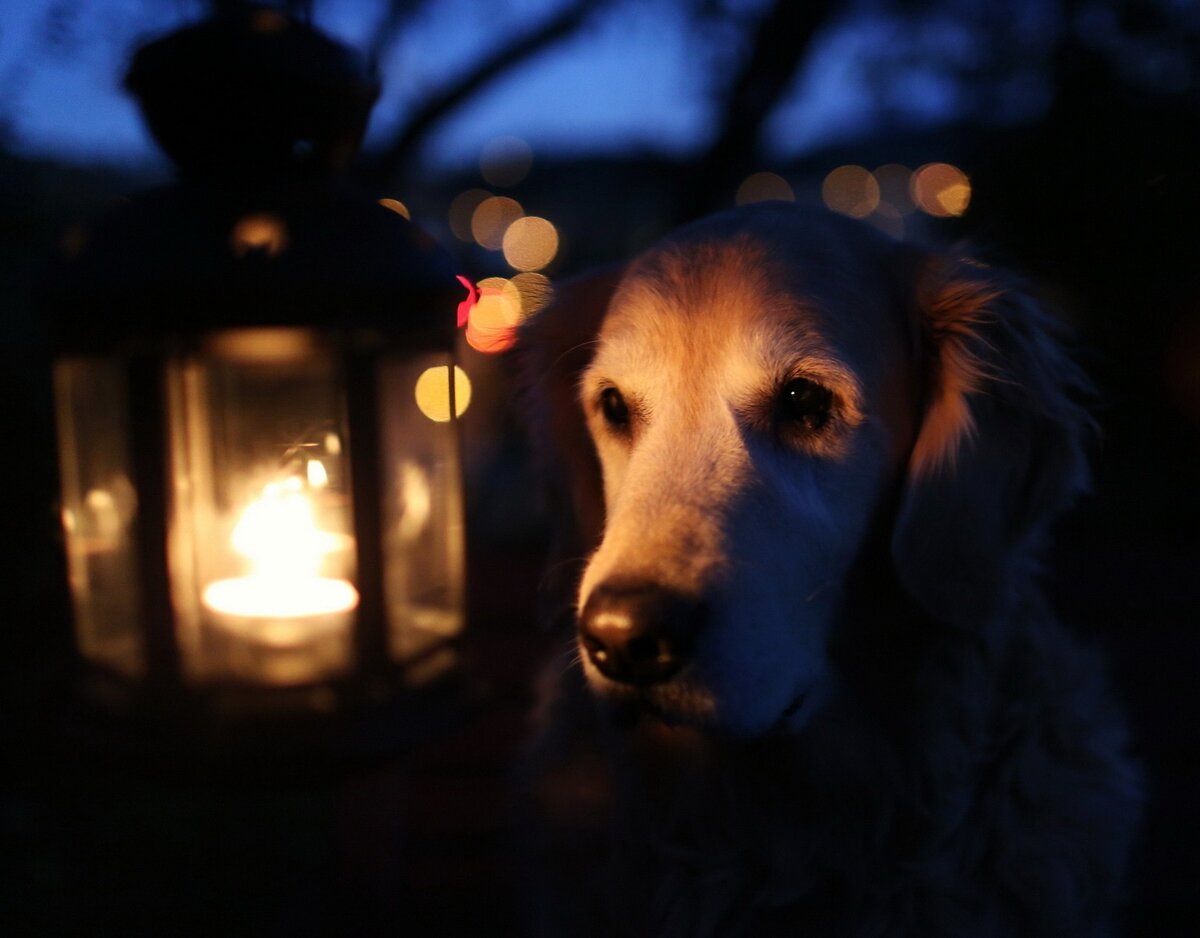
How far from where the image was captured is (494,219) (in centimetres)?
743

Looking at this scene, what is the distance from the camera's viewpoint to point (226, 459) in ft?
5.19

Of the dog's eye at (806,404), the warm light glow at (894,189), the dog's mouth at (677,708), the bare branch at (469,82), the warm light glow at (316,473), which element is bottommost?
the dog's mouth at (677,708)

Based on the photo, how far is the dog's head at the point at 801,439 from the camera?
1.42 metres

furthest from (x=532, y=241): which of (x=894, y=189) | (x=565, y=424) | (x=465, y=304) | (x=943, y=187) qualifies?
(x=465, y=304)

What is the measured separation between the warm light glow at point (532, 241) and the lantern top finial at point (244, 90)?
577 cm

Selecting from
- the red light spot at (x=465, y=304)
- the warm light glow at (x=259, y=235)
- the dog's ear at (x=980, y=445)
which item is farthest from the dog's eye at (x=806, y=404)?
the warm light glow at (x=259, y=235)

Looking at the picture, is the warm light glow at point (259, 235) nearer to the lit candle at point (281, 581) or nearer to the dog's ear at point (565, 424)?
the lit candle at point (281, 581)

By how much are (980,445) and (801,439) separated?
33 centimetres

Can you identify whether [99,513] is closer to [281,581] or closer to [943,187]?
[281,581]

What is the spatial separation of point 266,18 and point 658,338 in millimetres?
837

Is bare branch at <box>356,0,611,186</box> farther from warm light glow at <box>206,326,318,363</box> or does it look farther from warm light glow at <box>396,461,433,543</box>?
warm light glow at <box>206,326,318,363</box>

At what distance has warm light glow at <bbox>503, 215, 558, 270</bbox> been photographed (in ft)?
24.7

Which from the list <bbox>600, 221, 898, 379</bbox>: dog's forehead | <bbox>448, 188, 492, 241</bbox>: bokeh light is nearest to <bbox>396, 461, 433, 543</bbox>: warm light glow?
<bbox>600, 221, 898, 379</bbox>: dog's forehead

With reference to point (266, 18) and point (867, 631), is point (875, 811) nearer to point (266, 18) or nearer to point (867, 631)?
point (867, 631)
